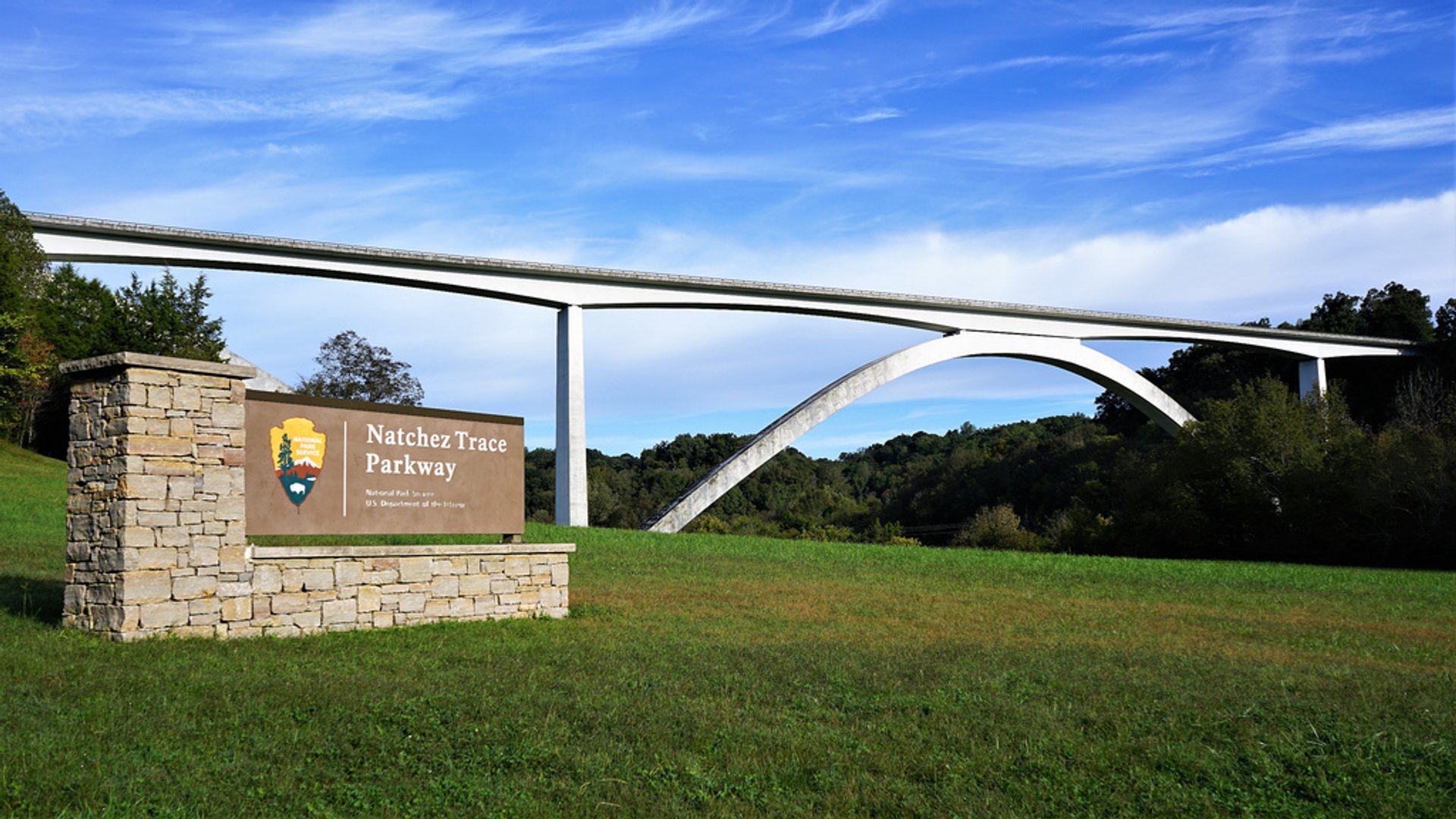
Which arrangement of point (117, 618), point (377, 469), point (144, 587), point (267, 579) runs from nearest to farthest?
point (117, 618)
point (144, 587)
point (267, 579)
point (377, 469)

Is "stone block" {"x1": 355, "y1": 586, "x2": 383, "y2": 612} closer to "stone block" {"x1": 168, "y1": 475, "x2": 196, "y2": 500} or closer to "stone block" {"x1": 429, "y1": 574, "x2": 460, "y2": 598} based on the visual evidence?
"stone block" {"x1": 429, "y1": 574, "x2": 460, "y2": 598}

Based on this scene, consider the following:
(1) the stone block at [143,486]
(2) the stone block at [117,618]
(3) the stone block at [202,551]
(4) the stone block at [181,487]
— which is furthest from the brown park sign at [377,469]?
(2) the stone block at [117,618]

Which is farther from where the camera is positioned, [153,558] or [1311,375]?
[1311,375]

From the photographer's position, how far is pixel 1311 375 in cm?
5131

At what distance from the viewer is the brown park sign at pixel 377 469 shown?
1002 cm

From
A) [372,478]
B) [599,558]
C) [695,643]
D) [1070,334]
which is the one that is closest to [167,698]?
[372,478]

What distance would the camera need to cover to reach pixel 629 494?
61750mm

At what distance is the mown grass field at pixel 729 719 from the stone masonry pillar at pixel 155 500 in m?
0.40

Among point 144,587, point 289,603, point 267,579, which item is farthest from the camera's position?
point 289,603

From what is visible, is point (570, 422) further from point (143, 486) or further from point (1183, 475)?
point (143, 486)

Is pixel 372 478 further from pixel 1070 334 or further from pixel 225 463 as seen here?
pixel 1070 334

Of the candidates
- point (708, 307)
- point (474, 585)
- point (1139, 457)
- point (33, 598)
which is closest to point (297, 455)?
point (474, 585)

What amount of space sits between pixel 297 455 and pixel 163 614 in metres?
1.85

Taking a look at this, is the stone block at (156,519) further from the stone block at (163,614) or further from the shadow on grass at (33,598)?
the shadow on grass at (33,598)
